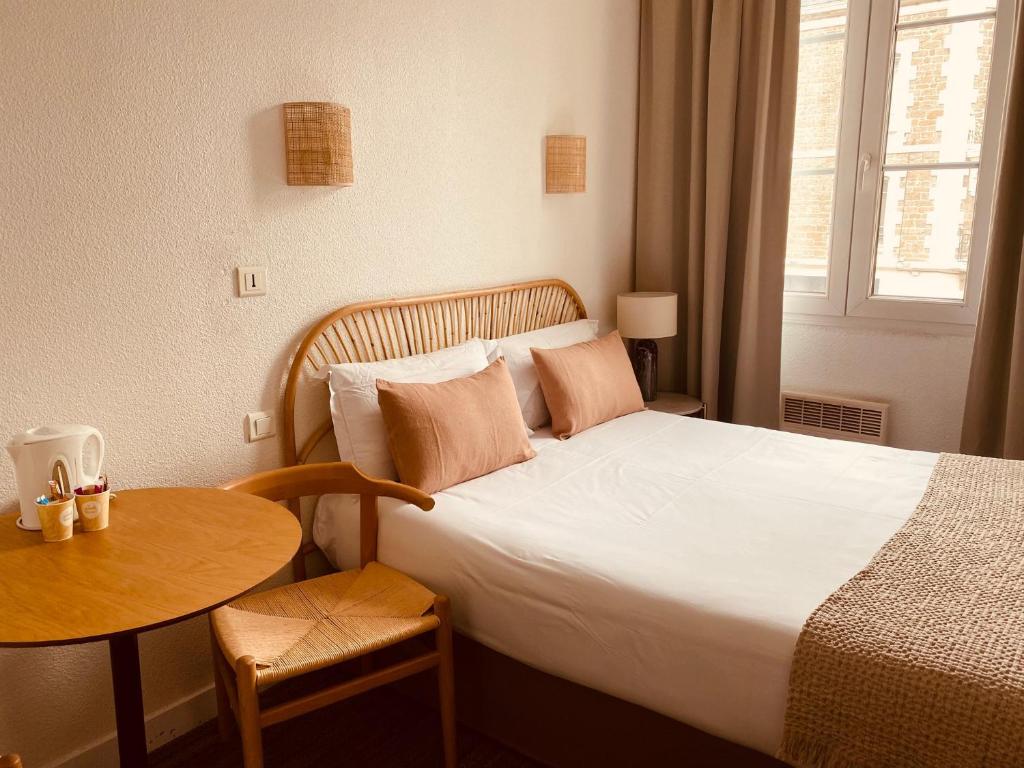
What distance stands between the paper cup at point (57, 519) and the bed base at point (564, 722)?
3.12 ft

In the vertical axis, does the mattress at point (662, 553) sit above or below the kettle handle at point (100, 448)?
below

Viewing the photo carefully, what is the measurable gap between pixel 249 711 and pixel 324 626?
252 millimetres

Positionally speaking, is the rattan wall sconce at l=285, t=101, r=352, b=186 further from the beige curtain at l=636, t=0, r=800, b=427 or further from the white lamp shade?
the beige curtain at l=636, t=0, r=800, b=427

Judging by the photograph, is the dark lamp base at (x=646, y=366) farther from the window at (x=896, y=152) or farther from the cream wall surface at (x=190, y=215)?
the cream wall surface at (x=190, y=215)

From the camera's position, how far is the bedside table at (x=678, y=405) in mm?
3455

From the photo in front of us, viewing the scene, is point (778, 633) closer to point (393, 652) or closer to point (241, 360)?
point (393, 652)

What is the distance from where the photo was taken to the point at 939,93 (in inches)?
125

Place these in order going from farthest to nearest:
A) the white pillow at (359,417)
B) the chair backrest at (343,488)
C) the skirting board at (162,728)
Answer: the white pillow at (359,417)
the chair backrest at (343,488)
the skirting board at (162,728)

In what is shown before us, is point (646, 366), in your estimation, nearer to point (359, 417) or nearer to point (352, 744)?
point (359, 417)

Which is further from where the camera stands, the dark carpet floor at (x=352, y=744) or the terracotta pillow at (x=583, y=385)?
the terracotta pillow at (x=583, y=385)

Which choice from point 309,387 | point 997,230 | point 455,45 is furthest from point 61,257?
point 997,230

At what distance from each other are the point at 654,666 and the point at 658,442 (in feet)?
4.03

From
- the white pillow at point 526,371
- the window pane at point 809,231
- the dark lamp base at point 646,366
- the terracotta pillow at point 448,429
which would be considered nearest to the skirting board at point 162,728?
the terracotta pillow at point 448,429

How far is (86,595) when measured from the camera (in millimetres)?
1347
